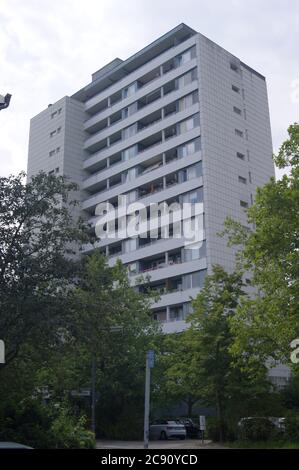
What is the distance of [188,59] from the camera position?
59.4 m

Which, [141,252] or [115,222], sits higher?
[115,222]

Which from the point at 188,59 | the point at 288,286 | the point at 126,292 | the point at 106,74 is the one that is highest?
the point at 106,74

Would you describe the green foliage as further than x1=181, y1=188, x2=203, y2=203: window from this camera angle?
No

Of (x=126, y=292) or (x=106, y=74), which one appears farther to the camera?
(x=106, y=74)

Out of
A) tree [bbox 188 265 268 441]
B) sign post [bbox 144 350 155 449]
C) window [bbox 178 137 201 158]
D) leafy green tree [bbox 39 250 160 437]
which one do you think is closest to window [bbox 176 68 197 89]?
window [bbox 178 137 201 158]

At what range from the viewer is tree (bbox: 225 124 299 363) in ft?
62.6

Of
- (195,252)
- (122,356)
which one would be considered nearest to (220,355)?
(122,356)

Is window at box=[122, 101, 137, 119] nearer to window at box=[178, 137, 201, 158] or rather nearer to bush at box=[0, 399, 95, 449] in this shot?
window at box=[178, 137, 201, 158]

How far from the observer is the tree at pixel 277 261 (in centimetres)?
1909

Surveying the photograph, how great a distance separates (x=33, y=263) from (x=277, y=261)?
28.4 ft

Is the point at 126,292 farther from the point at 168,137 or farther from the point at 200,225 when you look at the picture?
the point at 168,137

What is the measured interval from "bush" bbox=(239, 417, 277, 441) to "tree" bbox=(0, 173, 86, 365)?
10.0 metres

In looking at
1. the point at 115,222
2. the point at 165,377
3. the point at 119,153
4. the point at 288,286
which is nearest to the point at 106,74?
the point at 119,153
